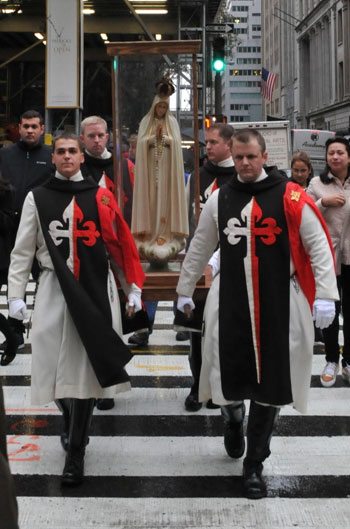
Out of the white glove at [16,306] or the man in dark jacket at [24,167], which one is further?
the man in dark jacket at [24,167]

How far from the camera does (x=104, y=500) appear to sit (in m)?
4.53

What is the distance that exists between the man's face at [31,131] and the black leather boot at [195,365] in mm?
2936

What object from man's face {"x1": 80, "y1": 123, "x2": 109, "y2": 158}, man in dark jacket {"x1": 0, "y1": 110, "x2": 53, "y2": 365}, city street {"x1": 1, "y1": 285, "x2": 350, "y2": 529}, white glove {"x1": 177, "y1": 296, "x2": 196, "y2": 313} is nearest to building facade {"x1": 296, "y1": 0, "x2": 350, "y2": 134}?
man in dark jacket {"x1": 0, "y1": 110, "x2": 53, "y2": 365}

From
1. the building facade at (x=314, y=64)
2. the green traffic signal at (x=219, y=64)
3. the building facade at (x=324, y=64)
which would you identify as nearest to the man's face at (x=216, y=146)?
the green traffic signal at (x=219, y=64)

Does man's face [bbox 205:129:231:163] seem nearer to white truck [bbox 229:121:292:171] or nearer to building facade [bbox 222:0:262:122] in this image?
white truck [bbox 229:121:292:171]

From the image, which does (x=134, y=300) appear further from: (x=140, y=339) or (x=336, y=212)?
(x=140, y=339)

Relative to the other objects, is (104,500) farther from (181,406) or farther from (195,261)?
(181,406)

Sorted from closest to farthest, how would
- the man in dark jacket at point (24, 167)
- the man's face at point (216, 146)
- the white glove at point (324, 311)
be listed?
the white glove at point (324, 311)
the man's face at point (216, 146)
the man in dark jacket at point (24, 167)

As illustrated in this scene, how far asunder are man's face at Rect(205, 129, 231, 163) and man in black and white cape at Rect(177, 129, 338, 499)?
6.25 feet

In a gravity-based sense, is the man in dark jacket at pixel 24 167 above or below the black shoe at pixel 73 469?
above

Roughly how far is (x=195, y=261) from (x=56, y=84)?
1043 cm

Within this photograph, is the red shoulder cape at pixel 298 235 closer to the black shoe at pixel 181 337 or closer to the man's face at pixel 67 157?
the man's face at pixel 67 157

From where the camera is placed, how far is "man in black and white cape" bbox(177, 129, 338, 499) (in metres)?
4.48

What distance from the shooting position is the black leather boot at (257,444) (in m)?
4.59
